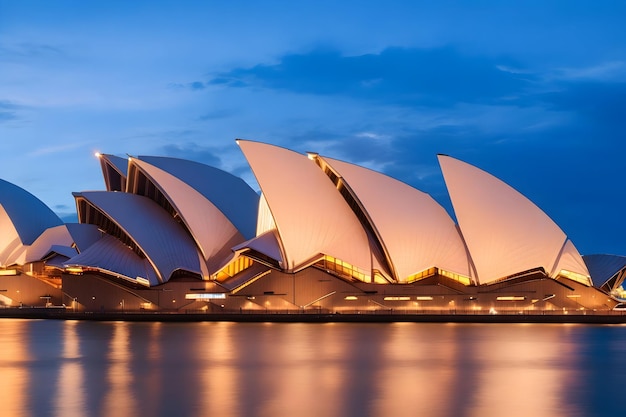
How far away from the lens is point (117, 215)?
62.2m

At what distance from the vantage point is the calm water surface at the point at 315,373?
23.7m

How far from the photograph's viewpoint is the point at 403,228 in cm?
5962

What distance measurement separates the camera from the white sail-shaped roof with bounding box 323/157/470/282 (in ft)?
195

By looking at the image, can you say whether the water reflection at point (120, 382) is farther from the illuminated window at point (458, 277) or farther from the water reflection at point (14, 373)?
the illuminated window at point (458, 277)

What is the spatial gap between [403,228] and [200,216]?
13591mm

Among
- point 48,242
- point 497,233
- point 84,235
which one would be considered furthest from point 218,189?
point 497,233

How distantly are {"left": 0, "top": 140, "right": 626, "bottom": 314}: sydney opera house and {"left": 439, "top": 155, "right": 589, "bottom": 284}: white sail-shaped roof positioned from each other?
8cm

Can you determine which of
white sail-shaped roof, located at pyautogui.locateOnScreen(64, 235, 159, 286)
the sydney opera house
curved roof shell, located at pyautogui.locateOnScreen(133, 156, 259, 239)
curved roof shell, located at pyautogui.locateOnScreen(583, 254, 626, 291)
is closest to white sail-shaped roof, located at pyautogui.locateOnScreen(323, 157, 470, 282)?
the sydney opera house

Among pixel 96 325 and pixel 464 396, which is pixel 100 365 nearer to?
pixel 464 396

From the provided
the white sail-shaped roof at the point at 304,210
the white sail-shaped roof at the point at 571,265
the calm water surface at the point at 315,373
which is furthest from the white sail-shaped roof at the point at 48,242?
the white sail-shaped roof at the point at 571,265

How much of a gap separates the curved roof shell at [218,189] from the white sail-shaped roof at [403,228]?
8.39 metres

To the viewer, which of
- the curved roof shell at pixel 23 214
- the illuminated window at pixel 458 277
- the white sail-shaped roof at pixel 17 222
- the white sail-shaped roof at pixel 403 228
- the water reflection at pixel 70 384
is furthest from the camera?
the curved roof shell at pixel 23 214

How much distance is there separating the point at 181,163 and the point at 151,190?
2.93m

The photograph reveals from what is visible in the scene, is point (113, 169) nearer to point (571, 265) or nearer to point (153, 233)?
point (153, 233)
